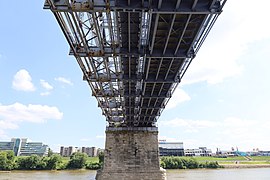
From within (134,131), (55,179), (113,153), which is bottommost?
(55,179)

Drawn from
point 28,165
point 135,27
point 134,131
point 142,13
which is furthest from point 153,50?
point 28,165

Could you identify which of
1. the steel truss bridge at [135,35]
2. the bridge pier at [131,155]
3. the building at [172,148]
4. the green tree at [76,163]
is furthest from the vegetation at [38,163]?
the building at [172,148]

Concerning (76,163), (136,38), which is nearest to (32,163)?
(76,163)

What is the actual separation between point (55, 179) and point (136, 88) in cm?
3175

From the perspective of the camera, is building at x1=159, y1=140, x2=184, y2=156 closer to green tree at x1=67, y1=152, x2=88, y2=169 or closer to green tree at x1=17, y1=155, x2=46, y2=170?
green tree at x1=67, y1=152, x2=88, y2=169

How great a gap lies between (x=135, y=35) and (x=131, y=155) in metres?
25.5

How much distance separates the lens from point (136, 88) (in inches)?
893

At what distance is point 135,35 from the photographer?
1396cm

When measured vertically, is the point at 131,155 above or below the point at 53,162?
below

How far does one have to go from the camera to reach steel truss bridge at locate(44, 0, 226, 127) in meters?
10.6

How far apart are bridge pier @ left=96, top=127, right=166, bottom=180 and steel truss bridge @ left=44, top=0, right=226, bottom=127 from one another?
15.1 m

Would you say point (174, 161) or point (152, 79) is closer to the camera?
point (152, 79)

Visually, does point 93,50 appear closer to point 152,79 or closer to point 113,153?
point 152,79

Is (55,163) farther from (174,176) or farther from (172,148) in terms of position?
(172,148)
